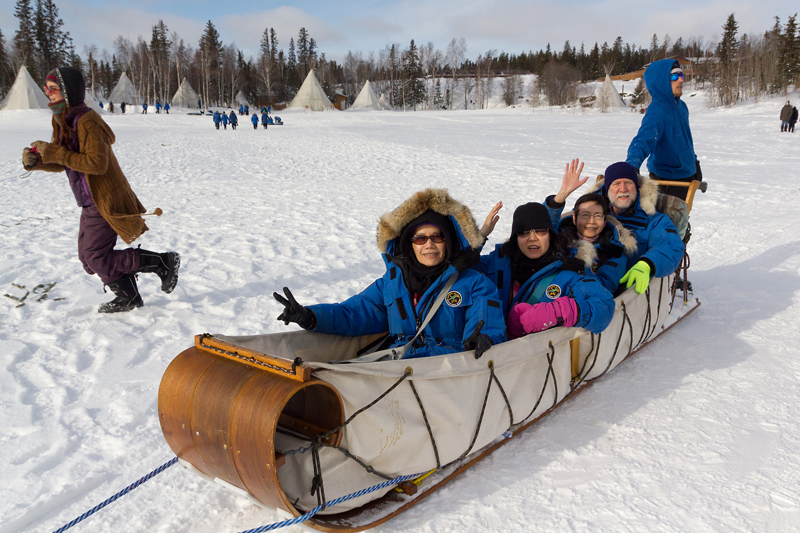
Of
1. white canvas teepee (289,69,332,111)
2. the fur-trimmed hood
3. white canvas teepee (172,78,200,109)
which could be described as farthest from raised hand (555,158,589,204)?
white canvas teepee (172,78,200,109)

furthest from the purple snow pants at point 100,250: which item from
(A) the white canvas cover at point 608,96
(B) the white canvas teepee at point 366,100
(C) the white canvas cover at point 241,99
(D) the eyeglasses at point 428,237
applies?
(C) the white canvas cover at point 241,99

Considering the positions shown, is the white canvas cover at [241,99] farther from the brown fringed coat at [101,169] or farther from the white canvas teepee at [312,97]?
the brown fringed coat at [101,169]

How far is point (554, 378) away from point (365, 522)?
1.01 m

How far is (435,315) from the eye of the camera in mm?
2262

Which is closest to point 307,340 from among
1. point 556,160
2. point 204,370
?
point 204,370

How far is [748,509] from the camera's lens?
173cm

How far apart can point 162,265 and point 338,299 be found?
1221 millimetres

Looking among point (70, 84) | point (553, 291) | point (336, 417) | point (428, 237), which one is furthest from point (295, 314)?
point (70, 84)

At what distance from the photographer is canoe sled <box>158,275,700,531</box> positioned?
1498 mm

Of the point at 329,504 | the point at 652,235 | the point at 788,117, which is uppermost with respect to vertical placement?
the point at 788,117

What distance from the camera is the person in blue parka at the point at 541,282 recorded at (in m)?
2.28

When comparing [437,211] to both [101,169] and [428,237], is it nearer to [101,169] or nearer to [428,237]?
[428,237]

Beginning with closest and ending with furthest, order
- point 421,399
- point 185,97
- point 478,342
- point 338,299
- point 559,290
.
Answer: point 421,399
point 478,342
point 559,290
point 338,299
point 185,97

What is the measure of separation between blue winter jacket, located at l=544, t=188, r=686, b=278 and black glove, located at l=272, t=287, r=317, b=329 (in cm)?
159
